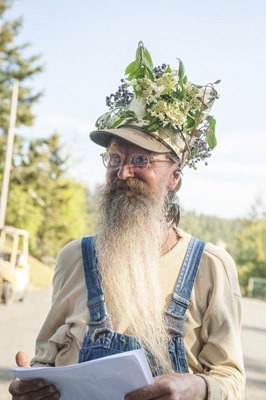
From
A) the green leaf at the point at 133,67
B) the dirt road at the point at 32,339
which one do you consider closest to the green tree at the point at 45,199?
the dirt road at the point at 32,339

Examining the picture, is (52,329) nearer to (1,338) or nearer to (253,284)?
(1,338)

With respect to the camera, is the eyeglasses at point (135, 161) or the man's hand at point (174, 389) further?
the eyeglasses at point (135, 161)

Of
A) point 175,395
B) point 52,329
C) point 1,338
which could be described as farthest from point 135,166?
point 1,338

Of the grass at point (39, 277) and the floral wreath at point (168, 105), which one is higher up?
the floral wreath at point (168, 105)

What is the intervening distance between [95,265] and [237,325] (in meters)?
0.51

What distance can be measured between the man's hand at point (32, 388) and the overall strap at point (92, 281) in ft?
0.83

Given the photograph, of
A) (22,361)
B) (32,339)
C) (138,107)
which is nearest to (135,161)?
(138,107)

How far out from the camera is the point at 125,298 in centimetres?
250

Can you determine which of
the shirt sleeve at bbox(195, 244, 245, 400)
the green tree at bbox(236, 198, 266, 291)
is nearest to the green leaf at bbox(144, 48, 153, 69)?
the shirt sleeve at bbox(195, 244, 245, 400)

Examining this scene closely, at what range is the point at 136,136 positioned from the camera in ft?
8.77

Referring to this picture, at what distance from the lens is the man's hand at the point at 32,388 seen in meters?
2.29

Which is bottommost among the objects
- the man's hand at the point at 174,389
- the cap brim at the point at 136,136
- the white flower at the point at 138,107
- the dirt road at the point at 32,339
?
the dirt road at the point at 32,339

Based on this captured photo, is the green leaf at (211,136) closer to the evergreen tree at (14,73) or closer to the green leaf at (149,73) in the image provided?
the green leaf at (149,73)

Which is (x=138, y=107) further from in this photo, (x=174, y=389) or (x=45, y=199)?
(x=45, y=199)
